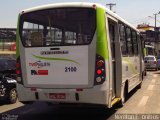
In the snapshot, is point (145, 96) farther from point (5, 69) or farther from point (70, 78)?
point (70, 78)

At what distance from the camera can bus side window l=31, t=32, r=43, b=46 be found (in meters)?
9.70

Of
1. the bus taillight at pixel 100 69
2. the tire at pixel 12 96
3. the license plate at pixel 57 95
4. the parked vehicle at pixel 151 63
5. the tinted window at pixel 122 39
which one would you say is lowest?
the parked vehicle at pixel 151 63

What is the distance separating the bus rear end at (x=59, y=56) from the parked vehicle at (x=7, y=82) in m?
2.96

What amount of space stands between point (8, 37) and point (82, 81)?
8805cm

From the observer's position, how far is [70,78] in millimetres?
9156

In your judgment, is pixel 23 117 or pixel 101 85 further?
pixel 23 117

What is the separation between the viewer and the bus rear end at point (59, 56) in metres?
8.95

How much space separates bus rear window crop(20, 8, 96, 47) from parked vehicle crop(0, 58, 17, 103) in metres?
3.14

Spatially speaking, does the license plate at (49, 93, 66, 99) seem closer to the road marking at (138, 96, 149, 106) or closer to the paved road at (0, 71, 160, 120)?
the paved road at (0, 71, 160, 120)

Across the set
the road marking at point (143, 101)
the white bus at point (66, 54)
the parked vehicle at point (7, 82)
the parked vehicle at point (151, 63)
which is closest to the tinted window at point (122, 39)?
the white bus at point (66, 54)

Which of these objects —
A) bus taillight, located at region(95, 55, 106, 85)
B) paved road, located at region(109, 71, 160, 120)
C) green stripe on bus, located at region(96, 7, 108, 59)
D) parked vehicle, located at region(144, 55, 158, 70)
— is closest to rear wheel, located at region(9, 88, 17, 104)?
paved road, located at region(109, 71, 160, 120)

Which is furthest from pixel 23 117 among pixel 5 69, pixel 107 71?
pixel 5 69

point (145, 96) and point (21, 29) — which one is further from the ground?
point (21, 29)

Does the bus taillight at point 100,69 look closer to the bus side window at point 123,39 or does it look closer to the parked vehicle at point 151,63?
the bus side window at point 123,39
